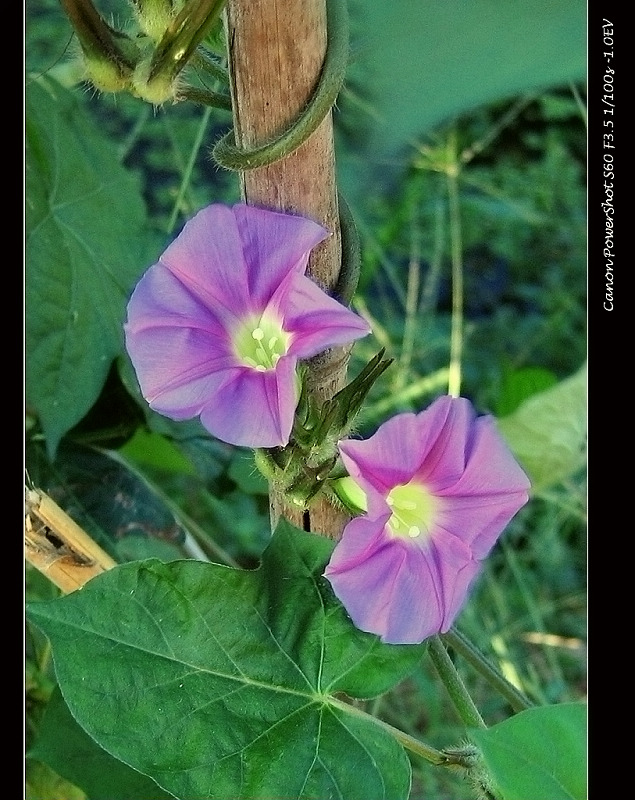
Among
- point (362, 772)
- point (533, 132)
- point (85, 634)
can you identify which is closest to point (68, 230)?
point (85, 634)

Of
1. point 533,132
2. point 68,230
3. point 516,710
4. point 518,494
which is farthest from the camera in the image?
point 533,132

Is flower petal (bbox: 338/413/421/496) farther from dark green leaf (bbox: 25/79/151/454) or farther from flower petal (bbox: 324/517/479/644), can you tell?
dark green leaf (bbox: 25/79/151/454)

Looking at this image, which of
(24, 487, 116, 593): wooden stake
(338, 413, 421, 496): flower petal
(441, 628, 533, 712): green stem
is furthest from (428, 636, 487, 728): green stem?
(24, 487, 116, 593): wooden stake

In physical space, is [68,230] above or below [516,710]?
above

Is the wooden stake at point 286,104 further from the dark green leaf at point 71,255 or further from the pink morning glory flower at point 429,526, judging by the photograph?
the dark green leaf at point 71,255

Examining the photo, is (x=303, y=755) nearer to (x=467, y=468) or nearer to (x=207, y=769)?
(x=207, y=769)

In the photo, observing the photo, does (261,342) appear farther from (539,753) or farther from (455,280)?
(455,280)
